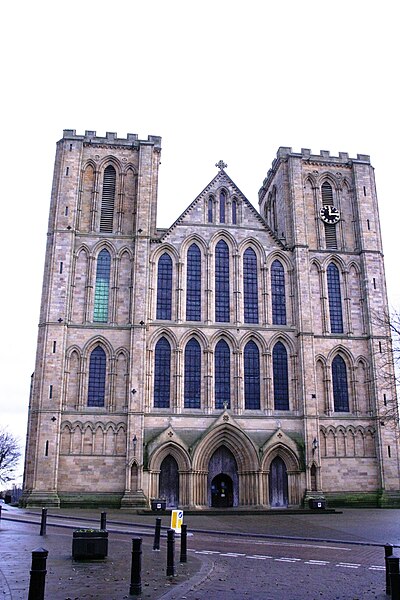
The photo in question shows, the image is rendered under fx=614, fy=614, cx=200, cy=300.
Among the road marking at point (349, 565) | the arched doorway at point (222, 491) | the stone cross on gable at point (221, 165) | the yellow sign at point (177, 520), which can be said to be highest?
the stone cross on gable at point (221, 165)

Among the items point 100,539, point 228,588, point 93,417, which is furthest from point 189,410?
point 228,588

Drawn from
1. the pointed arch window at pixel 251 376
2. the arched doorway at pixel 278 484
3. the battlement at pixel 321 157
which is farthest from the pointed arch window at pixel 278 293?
Result: the arched doorway at pixel 278 484

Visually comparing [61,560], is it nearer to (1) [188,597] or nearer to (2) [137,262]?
(1) [188,597]

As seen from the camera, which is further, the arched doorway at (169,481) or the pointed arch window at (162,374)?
the pointed arch window at (162,374)

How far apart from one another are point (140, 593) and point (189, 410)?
29475 mm

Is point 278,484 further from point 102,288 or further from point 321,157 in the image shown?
point 321,157

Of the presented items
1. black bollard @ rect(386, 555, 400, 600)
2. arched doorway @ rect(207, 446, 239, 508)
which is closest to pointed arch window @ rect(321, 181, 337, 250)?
arched doorway @ rect(207, 446, 239, 508)

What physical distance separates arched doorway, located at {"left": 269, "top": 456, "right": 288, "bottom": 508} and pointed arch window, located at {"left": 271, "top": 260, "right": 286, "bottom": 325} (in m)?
9.62

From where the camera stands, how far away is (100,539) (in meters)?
15.1

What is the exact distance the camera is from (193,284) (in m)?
43.2

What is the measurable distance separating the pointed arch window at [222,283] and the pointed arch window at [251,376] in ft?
8.66

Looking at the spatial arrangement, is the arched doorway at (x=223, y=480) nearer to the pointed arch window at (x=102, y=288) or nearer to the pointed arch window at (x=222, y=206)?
the pointed arch window at (x=102, y=288)

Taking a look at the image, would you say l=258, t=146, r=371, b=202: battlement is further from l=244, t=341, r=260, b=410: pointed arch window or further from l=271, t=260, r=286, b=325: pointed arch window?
l=244, t=341, r=260, b=410: pointed arch window

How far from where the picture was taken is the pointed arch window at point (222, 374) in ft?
134
